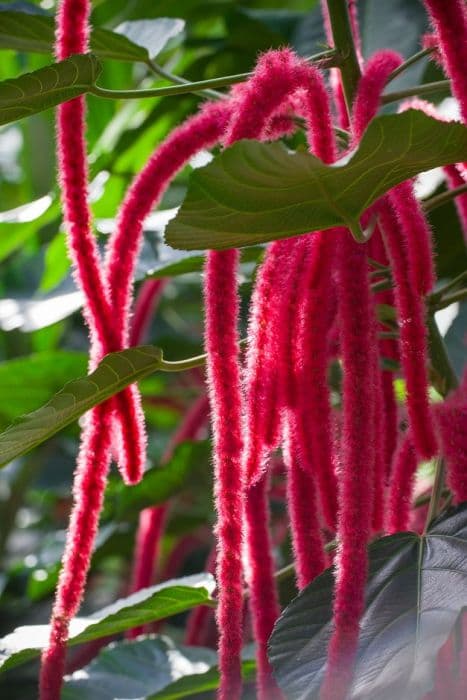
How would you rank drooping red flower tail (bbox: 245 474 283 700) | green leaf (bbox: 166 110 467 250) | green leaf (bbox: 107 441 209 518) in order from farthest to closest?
green leaf (bbox: 107 441 209 518)
drooping red flower tail (bbox: 245 474 283 700)
green leaf (bbox: 166 110 467 250)

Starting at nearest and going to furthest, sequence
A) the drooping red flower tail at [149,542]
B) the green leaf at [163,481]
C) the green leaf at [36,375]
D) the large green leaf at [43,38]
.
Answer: the large green leaf at [43,38] < the drooping red flower tail at [149,542] < the green leaf at [163,481] < the green leaf at [36,375]

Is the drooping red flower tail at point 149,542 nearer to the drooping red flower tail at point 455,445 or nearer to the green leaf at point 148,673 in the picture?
the green leaf at point 148,673

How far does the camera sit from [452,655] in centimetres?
59

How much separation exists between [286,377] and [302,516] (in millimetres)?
89

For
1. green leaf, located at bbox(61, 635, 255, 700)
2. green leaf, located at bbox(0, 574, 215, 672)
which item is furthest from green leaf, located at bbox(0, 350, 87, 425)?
green leaf, located at bbox(0, 574, 215, 672)

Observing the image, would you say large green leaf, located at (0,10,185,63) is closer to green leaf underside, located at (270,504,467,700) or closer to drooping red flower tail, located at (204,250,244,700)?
drooping red flower tail, located at (204,250,244,700)

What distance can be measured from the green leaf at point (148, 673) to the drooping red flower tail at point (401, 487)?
25cm

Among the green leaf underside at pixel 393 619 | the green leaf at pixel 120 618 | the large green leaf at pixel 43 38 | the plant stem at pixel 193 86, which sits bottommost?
the green leaf underside at pixel 393 619

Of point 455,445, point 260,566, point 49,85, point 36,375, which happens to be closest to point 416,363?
point 455,445

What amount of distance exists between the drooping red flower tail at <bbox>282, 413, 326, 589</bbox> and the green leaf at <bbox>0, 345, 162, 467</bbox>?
107 mm

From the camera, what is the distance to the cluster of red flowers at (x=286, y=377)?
1.79 ft

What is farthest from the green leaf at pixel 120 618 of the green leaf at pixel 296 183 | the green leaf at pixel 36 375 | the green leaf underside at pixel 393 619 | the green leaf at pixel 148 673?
the green leaf at pixel 36 375

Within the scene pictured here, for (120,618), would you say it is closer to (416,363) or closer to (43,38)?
(416,363)

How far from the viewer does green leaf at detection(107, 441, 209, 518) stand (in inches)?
45.1
